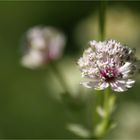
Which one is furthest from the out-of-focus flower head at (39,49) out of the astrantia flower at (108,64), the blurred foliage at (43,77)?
the astrantia flower at (108,64)

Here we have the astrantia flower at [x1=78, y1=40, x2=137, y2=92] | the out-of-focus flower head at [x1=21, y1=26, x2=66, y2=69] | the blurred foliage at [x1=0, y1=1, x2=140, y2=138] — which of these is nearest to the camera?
the astrantia flower at [x1=78, y1=40, x2=137, y2=92]

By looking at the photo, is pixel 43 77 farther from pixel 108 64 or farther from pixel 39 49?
pixel 108 64

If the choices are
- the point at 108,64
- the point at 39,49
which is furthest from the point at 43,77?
the point at 108,64

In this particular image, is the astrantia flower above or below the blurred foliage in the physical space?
above

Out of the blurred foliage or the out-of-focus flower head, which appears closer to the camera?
the out-of-focus flower head

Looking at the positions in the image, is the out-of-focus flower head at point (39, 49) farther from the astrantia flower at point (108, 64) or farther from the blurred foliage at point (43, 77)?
Result: the astrantia flower at point (108, 64)

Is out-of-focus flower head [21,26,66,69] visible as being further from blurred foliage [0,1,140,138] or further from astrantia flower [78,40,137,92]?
astrantia flower [78,40,137,92]

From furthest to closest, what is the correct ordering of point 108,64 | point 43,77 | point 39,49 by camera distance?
1. point 43,77
2. point 39,49
3. point 108,64

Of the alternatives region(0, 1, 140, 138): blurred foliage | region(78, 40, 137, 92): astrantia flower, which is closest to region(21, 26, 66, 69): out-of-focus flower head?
region(0, 1, 140, 138): blurred foliage
